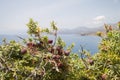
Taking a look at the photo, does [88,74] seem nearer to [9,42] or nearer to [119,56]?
[119,56]

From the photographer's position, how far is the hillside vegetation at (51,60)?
11.0ft

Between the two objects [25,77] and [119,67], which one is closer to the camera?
[25,77]

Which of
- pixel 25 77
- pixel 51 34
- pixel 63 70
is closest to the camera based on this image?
pixel 25 77

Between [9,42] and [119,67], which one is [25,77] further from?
[119,67]

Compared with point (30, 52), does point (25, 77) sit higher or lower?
lower

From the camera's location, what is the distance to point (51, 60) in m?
3.43

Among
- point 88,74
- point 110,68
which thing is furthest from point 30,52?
point 110,68

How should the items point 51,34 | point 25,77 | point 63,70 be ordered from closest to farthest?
point 25,77
point 63,70
point 51,34

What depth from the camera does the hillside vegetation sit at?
3.36 meters

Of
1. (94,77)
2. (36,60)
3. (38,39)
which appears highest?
(38,39)

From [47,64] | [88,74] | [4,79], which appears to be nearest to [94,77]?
[88,74]

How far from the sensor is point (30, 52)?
367cm

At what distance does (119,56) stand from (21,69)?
1358mm

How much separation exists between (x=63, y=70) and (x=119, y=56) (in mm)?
833
